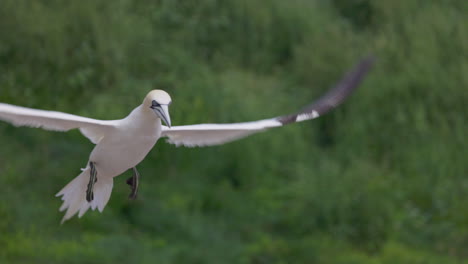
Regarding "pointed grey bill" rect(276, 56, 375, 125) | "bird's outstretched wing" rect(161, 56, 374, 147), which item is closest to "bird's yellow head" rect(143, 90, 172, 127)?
"bird's outstretched wing" rect(161, 56, 374, 147)

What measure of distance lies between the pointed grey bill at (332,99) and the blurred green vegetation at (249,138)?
436 centimetres

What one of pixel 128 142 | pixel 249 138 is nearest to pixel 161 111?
pixel 128 142

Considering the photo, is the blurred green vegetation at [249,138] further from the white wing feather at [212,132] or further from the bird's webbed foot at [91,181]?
the bird's webbed foot at [91,181]

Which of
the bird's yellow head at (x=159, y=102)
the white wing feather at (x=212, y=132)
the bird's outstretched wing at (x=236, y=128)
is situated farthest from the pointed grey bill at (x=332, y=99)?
the bird's yellow head at (x=159, y=102)

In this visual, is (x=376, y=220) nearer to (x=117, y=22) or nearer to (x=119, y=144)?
(x=117, y=22)

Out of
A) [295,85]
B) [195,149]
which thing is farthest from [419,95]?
[195,149]

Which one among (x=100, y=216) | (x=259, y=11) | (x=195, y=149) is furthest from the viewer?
(x=259, y=11)

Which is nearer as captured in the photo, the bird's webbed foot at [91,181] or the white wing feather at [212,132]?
the bird's webbed foot at [91,181]

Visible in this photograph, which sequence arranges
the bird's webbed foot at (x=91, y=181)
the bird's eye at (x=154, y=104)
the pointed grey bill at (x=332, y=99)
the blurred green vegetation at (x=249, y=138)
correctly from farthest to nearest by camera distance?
the blurred green vegetation at (x=249, y=138) → the pointed grey bill at (x=332, y=99) → the bird's webbed foot at (x=91, y=181) → the bird's eye at (x=154, y=104)

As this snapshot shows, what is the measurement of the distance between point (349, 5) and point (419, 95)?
264cm

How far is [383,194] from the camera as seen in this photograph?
14.4m

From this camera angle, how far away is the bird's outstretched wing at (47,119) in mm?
7781

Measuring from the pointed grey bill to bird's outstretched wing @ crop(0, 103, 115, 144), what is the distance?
1.58 meters

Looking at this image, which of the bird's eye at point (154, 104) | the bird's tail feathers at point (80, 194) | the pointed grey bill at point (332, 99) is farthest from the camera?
the pointed grey bill at point (332, 99)
